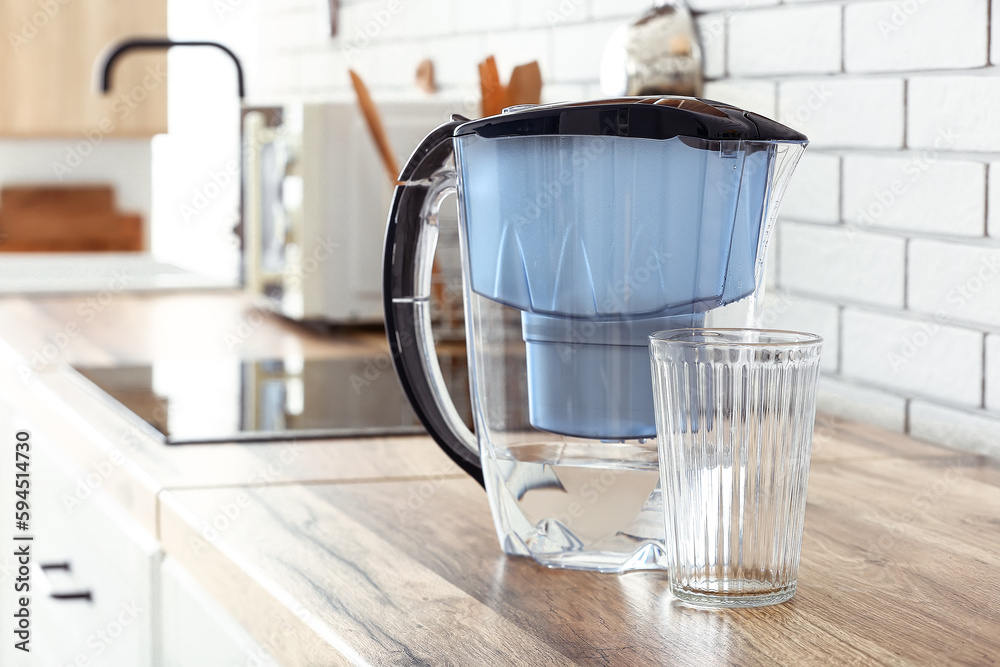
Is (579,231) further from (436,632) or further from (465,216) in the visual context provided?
(436,632)

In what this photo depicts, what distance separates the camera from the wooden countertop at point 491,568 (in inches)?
18.2

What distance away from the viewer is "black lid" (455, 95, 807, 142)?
519 mm

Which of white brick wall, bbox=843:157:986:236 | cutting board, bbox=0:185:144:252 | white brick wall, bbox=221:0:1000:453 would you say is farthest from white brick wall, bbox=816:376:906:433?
cutting board, bbox=0:185:144:252

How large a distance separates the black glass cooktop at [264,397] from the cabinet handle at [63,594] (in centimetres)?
16

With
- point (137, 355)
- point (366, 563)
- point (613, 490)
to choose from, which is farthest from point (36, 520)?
point (613, 490)

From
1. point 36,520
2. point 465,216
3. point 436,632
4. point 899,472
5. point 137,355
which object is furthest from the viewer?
point 137,355

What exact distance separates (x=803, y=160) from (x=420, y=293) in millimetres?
575

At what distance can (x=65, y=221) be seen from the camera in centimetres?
410

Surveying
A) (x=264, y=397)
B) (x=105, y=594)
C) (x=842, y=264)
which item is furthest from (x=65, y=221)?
(x=842, y=264)

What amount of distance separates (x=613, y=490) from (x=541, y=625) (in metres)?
0.09

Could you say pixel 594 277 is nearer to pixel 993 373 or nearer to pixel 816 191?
pixel 993 373

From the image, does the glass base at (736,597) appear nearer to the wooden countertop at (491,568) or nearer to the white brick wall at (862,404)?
the wooden countertop at (491,568)

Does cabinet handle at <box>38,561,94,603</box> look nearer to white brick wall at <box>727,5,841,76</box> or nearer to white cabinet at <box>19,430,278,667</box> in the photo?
white cabinet at <box>19,430,278,667</box>

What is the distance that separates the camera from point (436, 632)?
481 mm
